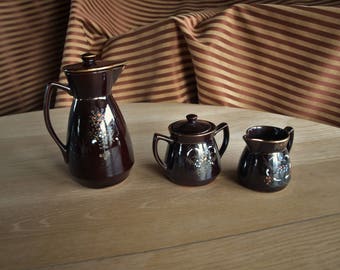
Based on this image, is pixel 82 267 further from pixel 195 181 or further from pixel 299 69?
pixel 299 69

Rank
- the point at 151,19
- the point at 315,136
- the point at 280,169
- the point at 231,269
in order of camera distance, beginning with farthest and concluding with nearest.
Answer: the point at 151,19
the point at 315,136
the point at 280,169
the point at 231,269

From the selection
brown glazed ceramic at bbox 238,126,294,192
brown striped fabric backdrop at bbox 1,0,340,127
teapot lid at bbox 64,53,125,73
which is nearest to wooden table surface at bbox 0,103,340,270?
brown glazed ceramic at bbox 238,126,294,192

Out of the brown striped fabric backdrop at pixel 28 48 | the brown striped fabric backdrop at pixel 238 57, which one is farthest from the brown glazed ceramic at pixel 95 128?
the brown striped fabric backdrop at pixel 28 48

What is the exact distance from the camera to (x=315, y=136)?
2.40 ft

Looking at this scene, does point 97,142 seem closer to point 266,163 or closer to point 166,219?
point 166,219

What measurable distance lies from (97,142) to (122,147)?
0.14 ft

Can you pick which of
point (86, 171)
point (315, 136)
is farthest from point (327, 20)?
point (86, 171)

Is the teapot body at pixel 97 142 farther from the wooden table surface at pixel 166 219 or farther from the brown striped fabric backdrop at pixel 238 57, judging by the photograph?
the brown striped fabric backdrop at pixel 238 57

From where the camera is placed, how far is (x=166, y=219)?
0.50 m

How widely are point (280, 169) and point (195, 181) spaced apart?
13 cm

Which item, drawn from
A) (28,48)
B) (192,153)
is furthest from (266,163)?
(28,48)

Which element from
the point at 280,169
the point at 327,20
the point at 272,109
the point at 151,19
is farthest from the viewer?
the point at 151,19

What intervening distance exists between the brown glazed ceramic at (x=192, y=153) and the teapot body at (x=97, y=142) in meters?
0.07

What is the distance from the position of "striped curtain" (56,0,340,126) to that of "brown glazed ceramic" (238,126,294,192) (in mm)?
613
